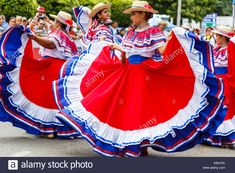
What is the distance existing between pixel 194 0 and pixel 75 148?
47203 mm

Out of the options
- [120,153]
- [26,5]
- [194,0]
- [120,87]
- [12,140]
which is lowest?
[194,0]

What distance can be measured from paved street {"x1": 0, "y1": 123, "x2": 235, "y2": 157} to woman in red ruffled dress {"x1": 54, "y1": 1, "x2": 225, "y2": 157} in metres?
0.72

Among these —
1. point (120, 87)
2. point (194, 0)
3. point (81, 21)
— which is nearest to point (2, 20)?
point (81, 21)

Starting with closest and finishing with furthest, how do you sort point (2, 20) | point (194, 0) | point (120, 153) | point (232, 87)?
point (120, 153), point (232, 87), point (2, 20), point (194, 0)

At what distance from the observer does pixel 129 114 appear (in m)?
7.15

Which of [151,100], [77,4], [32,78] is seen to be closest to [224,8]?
[77,4]

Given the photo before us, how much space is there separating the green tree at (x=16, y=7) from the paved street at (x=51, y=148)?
13.8 meters

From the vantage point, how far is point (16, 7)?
2258 cm

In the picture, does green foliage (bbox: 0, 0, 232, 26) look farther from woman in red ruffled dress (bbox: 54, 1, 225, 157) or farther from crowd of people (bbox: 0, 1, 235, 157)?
woman in red ruffled dress (bbox: 54, 1, 225, 157)

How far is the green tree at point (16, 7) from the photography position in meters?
22.4

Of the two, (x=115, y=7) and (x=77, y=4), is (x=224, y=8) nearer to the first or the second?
(x=115, y=7)

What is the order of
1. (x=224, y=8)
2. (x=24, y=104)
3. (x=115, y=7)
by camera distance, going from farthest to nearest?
(x=224, y=8), (x=115, y=7), (x=24, y=104)

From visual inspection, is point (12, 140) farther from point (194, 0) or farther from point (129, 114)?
point (194, 0)

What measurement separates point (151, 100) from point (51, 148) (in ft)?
5.64
